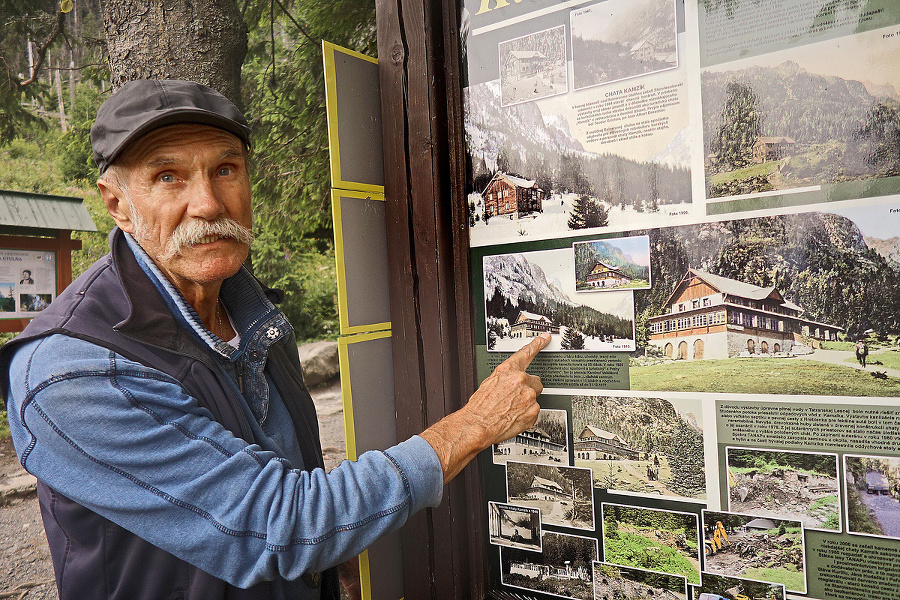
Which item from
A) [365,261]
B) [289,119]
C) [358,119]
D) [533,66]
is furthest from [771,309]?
[289,119]

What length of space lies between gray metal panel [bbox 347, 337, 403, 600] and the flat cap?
Result: 29.1 inches

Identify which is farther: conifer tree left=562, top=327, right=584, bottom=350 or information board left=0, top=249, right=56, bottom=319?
information board left=0, top=249, right=56, bottom=319

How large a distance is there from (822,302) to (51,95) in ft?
24.0

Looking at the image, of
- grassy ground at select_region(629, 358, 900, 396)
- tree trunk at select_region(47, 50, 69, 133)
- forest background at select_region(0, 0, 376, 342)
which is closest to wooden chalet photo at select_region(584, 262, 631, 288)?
grassy ground at select_region(629, 358, 900, 396)

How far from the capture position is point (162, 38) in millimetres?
2748

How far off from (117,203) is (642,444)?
154cm

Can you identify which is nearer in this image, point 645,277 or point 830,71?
point 830,71

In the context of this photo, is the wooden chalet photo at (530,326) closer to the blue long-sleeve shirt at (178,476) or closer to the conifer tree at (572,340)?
the conifer tree at (572,340)

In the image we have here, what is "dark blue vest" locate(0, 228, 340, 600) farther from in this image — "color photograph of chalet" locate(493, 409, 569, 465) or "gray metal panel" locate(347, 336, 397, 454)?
"color photograph of chalet" locate(493, 409, 569, 465)

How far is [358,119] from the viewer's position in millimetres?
1743

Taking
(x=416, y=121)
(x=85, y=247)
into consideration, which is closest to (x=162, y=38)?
(x=416, y=121)

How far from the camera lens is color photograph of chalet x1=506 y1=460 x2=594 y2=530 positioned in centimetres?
159

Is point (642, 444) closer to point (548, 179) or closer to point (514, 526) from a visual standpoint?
point (514, 526)

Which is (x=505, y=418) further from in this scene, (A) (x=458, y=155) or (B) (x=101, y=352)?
(B) (x=101, y=352)
